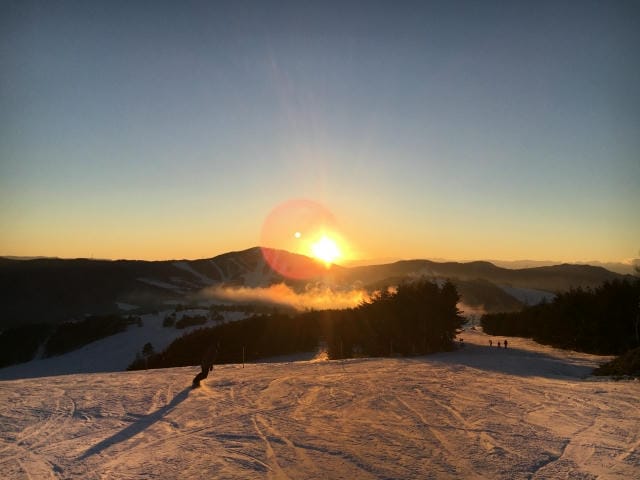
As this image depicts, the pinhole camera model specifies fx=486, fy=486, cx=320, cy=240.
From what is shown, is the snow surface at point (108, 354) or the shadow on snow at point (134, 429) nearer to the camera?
the shadow on snow at point (134, 429)

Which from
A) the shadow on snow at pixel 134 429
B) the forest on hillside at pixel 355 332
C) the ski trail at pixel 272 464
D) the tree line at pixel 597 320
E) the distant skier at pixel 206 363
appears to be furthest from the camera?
the forest on hillside at pixel 355 332

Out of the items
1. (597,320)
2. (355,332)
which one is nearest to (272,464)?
(597,320)

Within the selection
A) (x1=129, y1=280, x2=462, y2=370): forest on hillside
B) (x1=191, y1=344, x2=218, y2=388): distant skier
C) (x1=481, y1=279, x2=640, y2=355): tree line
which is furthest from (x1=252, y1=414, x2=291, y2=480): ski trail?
(x1=481, y1=279, x2=640, y2=355): tree line

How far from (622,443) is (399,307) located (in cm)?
4117

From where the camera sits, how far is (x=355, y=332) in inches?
2320

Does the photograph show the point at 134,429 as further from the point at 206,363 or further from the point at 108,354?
the point at 108,354

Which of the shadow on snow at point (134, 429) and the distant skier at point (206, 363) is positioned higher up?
the distant skier at point (206, 363)

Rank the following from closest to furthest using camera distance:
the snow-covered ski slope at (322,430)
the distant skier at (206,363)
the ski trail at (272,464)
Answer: the ski trail at (272,464), the snow-covered ski slope at (322,430), the distant skier at (206,363)

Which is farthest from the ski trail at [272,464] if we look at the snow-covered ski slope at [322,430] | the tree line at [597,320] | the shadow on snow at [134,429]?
the tree line at [597,320]

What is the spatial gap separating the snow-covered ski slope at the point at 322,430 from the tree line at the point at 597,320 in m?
28.2

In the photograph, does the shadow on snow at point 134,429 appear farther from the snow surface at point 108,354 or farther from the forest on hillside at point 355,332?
the snow surface at point 108,354

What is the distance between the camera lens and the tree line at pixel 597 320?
44.6 m

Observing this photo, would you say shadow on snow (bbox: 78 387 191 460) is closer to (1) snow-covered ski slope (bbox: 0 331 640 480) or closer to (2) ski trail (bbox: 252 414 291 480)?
(1) snow-covered ski slope (bbox: 0 331 640 480)

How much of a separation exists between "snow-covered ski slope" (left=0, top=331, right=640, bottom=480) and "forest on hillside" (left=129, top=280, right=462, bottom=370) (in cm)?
2177
